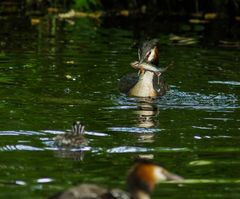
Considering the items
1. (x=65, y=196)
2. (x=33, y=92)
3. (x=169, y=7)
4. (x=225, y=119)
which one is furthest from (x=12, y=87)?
(x=169, y=7)

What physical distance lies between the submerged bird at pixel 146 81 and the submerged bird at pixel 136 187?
668cm

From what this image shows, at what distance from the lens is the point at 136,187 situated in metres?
7.29

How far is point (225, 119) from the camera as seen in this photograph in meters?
12.2

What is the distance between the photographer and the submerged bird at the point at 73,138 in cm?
1014

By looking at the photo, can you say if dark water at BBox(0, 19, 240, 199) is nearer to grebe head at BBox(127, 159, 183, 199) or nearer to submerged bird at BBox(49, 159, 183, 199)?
submerged bird at BBox(49, 159, 183, 199)

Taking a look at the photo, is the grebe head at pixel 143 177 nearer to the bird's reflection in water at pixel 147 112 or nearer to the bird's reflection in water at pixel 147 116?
the bird's reflection in water at pixel 147 116

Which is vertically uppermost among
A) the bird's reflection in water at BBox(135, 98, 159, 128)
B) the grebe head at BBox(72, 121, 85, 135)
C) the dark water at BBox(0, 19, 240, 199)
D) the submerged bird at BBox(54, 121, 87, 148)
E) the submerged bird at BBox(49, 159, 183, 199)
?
the submerged bird at BBox(49, 159, 183, 199)

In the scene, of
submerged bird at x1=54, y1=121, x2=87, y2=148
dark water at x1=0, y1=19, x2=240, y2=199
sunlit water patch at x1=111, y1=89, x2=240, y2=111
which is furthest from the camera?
sunlit water patch at x1=111, y1=89, x2=240, y2=111

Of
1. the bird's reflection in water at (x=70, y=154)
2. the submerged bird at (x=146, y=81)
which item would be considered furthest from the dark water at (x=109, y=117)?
the submerged bird at (x=146, y=81)

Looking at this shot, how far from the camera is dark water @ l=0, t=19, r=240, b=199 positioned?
364 inches

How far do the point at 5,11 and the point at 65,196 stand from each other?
1734 cm

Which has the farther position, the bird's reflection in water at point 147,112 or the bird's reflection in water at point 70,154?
the bird's reflection in water at point 147,112

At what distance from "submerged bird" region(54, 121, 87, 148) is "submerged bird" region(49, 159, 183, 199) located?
8.49ft

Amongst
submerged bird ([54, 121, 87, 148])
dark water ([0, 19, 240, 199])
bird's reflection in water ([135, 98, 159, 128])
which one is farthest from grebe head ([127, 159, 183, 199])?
bird's reflection in water ([135, 98, 159, 128])
